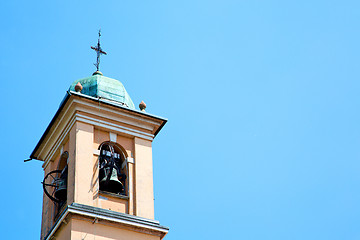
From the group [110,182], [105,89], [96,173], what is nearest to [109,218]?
[110,182]

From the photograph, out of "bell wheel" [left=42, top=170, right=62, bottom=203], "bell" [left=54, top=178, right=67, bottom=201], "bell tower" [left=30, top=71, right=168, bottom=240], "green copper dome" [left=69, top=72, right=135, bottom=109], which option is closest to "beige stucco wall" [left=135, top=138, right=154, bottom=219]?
"bell tower" [left=30, top=71, right=168, bottom=240]

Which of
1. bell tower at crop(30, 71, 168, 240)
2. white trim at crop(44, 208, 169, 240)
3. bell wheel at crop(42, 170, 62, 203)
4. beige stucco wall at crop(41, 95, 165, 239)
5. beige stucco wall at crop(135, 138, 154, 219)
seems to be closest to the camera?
white trim at crop(44, 208, 169, 240)

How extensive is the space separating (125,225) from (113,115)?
138 inches

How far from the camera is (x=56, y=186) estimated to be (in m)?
20.0

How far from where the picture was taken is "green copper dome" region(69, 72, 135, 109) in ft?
69.9

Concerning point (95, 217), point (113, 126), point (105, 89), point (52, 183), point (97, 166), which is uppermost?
point (105, 89)

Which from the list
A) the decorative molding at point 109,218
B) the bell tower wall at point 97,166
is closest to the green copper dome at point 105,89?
the bell tower wall at point 97,166

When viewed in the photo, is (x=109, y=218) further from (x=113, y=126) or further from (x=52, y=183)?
(x=113, y=126)

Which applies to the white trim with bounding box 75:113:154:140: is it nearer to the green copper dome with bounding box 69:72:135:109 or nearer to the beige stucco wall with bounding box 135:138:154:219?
the beige stucco wall with bounding box 135:138:154:219

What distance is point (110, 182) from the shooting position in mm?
19531

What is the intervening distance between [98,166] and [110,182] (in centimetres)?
54

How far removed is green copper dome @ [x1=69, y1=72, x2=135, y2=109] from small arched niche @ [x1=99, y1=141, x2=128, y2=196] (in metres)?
1.58

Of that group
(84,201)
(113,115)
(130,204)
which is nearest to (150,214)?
(130,204)

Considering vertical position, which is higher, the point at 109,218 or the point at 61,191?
the point at 61,191
